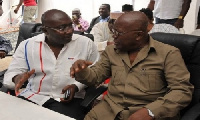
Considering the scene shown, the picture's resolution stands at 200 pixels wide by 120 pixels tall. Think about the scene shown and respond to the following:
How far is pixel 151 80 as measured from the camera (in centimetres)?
147

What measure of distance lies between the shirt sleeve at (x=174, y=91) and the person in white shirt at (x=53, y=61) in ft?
1.95

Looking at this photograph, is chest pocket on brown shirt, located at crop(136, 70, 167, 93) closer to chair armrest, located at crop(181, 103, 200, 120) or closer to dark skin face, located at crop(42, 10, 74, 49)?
chair armrest, located at crop(181, 103, 200, 120)

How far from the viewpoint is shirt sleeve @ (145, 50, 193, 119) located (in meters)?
1.32

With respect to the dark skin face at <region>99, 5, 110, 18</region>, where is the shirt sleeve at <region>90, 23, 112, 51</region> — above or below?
below

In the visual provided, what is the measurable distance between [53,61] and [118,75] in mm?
507

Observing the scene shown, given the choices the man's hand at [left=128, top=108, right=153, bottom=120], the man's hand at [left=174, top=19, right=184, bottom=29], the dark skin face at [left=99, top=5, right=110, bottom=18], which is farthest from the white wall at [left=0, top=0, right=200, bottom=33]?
the man's hand at [left=128, top=108, right=153, bottom=120]

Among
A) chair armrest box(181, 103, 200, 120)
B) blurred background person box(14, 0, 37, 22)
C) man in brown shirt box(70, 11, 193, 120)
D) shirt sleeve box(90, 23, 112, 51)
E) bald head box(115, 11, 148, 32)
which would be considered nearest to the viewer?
chair armrest box(181, 103, 200, 120)

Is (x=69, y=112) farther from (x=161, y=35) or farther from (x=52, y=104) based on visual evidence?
(x=161, y=35)

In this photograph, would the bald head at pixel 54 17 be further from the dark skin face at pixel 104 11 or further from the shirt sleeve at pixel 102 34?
the dark skin face at pixel 104 11

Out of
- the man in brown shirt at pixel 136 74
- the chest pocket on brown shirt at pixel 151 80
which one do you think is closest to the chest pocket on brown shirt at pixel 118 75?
the man in brown shirt at pixel 136 74

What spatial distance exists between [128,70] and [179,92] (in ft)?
1.09

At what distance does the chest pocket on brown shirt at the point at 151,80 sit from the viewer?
1.47m

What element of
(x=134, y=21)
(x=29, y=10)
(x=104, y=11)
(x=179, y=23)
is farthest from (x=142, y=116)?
(x=29, y=10)

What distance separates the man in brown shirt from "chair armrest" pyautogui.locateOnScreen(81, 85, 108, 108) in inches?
2.2
